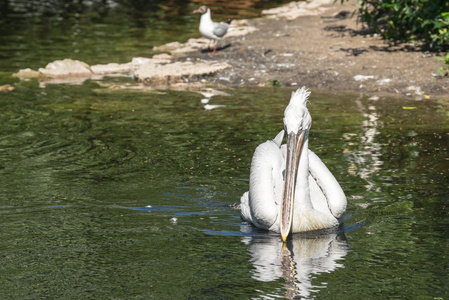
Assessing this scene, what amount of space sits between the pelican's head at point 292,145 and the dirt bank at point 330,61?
566 centimetres

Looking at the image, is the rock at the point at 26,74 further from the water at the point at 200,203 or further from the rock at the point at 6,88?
the water at the point at 200,203

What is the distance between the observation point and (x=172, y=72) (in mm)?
12742

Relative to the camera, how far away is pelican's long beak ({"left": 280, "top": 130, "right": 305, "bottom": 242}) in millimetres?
5273

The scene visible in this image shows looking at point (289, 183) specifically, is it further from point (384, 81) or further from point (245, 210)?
point (384, 81)

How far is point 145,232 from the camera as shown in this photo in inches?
224

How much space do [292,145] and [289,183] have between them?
0.27 metres

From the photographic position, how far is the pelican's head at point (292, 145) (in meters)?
5.28

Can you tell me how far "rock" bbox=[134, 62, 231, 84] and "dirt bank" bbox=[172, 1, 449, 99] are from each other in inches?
9.2

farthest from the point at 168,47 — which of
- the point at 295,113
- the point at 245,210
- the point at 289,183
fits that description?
the point at 289,183

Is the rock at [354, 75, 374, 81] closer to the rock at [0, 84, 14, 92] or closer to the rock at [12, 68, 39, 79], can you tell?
the rock at [0, 84, 14, 92]

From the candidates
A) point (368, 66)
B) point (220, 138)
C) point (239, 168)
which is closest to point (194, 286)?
point (239, 168)

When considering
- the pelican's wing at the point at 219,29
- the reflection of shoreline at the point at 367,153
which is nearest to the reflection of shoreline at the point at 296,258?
the reflection of shoreline at the point at 367,153

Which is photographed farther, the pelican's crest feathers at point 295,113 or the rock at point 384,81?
the rock at point 384,81

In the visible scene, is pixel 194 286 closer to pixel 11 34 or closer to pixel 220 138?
pixel 220 138
